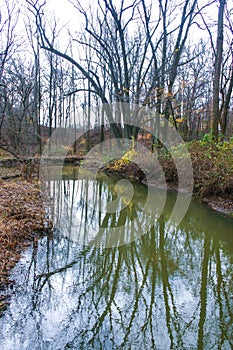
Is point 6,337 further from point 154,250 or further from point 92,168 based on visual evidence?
point 92,168

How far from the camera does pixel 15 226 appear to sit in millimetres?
5605

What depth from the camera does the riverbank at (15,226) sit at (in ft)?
14.4

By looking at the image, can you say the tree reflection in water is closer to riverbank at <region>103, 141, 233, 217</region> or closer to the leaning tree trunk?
riverbank at <region>103, 141, 233, 217</region>

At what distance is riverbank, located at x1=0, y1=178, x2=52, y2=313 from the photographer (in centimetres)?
440

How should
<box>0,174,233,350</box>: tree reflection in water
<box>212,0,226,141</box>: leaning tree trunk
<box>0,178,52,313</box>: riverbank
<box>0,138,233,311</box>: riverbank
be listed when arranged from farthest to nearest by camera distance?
<box>212,0,226,141</box>: leaning tree trunk < <box>0,138,233,311</box>: riverbank < <box>0,178,52,313</box>: riverbank < <box>0,174,233,350</box>: tree reflection in water

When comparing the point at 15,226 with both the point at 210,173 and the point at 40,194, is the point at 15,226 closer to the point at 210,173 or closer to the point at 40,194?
the point at 40,194

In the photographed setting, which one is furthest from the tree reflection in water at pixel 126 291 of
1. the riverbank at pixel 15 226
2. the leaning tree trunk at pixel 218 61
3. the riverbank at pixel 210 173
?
the leaning tree trunk at pixel 218 61

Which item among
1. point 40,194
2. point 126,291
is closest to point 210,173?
point 40,194

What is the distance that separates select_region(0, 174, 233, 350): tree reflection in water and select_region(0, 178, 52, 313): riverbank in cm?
20

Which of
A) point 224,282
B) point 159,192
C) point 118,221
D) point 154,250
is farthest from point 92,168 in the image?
point 224,282

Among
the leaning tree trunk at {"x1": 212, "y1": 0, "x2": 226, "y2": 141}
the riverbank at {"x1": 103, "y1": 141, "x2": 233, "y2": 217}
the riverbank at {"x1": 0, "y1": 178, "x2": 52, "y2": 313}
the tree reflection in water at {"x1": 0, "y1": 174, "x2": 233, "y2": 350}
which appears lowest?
the tree reflection in water at {"x1": 0, "y1": 174, "x2": 233, "y2": 350}

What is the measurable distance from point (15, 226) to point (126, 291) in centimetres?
261

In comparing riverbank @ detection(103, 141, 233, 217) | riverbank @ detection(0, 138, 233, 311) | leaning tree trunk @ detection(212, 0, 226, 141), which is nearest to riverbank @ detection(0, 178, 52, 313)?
riverbank @ detection(0, 138, 233, 311)

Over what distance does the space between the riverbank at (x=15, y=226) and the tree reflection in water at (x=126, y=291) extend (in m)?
0.20
